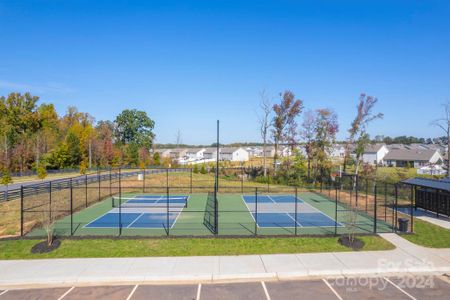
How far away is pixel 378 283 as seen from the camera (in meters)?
11.0

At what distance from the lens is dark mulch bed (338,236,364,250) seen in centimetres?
1445

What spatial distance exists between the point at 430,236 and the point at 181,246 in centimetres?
1247

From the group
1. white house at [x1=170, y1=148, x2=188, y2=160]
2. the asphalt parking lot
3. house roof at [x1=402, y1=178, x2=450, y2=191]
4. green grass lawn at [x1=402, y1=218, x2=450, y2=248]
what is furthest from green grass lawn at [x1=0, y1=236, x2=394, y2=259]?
white house at [x1=170, y1=148, x2=188, y2=160]

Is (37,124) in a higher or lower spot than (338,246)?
higher

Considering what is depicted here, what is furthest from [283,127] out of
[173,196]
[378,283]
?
[378,283]

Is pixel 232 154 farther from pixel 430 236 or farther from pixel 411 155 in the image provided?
pixel 430 236

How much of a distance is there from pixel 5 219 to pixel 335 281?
66.9 feet

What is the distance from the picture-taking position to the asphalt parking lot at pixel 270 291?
9.95 metres

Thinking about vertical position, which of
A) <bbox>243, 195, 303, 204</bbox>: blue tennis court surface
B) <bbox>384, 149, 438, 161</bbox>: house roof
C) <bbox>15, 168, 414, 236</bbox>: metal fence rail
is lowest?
<bbox>243, 195, 303, 204</bbox>: blue tennis court surface

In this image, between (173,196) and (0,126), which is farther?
(0,126)

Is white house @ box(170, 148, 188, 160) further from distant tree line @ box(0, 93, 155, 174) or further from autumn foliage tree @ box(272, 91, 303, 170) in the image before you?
autumn foliage tree @ box(272, 91, 303, 170)

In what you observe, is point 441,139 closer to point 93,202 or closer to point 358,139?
point 358,139

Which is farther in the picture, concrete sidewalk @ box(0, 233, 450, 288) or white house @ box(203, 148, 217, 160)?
white house @ box(203, 148, 217, 160)

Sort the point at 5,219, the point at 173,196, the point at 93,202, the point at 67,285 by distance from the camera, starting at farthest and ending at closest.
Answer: the point at 173,196, the point at 93,202, the point at 5,219, the point at 67,285
